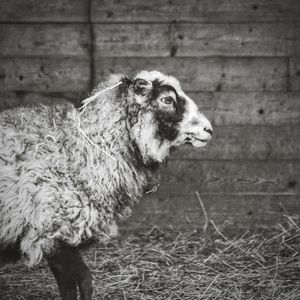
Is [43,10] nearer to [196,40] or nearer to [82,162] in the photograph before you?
[196,40]

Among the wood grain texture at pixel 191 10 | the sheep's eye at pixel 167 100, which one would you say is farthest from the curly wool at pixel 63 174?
the wood grain texture at pixel 191 10

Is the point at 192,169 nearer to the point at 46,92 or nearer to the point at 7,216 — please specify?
the point at 46,92

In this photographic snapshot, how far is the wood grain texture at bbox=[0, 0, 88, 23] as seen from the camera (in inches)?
156

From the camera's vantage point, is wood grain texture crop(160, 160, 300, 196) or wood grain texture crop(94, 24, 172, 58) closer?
wood grain texture crop(94, 24, 172, 58)

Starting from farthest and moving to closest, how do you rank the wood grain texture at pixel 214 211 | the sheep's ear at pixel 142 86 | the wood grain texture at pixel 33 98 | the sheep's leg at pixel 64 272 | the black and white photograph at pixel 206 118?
the wood grain texture at pixel 214 211 → the wood grain texture at pixel 33 98 → the black and white photograph at pixel 206 118 → the sheep's ear at pixel 142 86 → the sheep's leg at pixel 64 272

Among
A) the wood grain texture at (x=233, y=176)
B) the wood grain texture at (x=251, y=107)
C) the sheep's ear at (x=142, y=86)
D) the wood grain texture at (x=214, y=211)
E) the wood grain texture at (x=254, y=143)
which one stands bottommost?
the wood grain texture at (x=214, y=211)

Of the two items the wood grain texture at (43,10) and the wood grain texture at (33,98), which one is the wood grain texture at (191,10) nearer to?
the wood grain texture at (43,10)

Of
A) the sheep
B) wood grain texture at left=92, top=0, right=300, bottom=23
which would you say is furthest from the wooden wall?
the sheep

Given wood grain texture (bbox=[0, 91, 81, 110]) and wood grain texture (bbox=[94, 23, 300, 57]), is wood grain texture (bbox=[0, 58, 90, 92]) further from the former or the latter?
wood grain texture (bbox=[94, 23, 300, 57])

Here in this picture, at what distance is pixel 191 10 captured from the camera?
157 inches

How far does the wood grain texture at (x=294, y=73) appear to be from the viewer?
4.05 meters

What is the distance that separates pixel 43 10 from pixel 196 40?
4.47ft

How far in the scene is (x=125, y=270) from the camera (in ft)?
12.2

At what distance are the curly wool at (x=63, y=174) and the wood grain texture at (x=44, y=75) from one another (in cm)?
120
